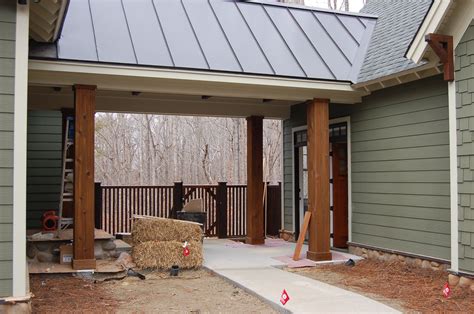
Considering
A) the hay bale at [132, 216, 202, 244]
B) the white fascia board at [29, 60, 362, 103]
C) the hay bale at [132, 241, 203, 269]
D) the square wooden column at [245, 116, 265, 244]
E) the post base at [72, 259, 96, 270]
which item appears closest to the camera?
the white fascia board at [29, 60, 362, 103]

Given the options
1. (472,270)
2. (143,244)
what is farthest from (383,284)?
(143,244)

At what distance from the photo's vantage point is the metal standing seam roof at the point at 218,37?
7.54 m

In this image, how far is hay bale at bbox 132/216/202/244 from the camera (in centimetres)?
809

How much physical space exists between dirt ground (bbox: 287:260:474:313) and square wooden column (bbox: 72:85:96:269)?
121 inches

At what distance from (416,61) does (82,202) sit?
16.0ft

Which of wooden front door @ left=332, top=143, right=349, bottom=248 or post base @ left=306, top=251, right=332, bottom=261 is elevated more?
wooden front door @ left=332, top=143, right=349, bottom=248

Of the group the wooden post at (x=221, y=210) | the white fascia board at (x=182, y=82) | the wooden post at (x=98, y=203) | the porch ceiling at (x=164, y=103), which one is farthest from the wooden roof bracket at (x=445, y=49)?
the wooden post at (x=98, y=203)

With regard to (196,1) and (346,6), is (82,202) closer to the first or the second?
(196,1)

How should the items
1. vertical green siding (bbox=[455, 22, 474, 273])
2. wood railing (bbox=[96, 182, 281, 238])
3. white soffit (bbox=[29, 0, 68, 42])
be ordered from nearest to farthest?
white soffit (bbox=[29, 0, 68, 42]), vertical green siding (bbox=[455, 22, 474, 273]), wood railing (bbox=[96, 182, 281, 238])

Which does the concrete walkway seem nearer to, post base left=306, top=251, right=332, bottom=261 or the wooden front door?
post base left=306, top=251, right=332, bottom=261

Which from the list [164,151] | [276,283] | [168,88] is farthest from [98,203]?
[164,151]

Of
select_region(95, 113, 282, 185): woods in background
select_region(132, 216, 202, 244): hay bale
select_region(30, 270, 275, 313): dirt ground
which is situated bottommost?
select_region(30, 270, 275, 313): dirt ground

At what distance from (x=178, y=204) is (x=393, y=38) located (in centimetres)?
659

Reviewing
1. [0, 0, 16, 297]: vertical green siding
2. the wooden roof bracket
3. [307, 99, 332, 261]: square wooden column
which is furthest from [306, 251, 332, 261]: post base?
[0, 0, 16, 297]: vertical green siding
